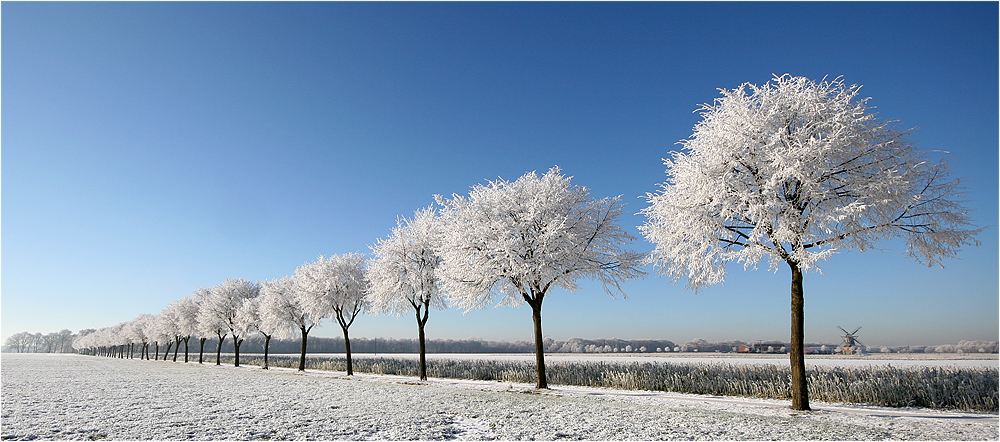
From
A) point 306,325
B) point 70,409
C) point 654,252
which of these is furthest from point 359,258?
point 654,252

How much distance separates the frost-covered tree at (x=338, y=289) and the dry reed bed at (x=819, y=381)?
13.7 meters

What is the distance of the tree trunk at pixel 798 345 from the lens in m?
12.7

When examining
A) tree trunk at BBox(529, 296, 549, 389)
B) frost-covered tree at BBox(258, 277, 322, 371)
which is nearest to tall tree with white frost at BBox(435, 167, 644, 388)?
tree trunk at BBox(529, 296, 549, 389)

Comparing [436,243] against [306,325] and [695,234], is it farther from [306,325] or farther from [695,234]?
[306,325]

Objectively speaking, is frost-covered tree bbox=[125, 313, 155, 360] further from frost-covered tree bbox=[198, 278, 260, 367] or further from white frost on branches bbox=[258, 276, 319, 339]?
white frost on branches bbox=[258, 276, 319, 339]

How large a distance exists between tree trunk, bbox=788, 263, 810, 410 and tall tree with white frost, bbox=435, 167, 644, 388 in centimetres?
808

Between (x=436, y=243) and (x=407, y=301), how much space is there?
13.5 ft

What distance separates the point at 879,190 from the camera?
38.7 ft

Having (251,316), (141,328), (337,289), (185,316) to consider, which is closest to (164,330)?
(185,316)

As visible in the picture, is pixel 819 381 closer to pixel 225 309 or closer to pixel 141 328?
pixel 225 309

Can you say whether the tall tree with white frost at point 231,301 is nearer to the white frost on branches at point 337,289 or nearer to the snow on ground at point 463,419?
the white frost on branches at point 337,289

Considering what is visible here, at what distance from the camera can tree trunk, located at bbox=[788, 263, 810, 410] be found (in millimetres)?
12656

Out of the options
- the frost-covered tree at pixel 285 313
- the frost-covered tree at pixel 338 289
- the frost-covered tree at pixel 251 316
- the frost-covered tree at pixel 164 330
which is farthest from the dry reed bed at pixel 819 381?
the frost-covered tree at pixel 164 330

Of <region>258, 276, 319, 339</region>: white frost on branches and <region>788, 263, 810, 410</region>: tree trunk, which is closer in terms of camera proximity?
<region>788, 263, 810, 410</region>: tree trunk
